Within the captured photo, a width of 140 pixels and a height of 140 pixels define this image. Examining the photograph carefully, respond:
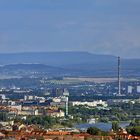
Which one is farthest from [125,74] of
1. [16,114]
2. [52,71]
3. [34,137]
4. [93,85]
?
[34,137]

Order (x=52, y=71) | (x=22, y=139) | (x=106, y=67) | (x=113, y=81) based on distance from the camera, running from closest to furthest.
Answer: (x=22, y=139), (x=113, y=81), (x=52, y=71), (x=106, y=67)

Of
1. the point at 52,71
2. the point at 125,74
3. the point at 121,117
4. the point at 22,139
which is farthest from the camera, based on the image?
the point at 52,71

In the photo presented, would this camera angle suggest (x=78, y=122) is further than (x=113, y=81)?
No

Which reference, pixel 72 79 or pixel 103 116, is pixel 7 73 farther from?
pixel 103 116

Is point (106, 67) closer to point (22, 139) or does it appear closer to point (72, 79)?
point (72, 79)

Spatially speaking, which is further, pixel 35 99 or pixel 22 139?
pixel 35 99

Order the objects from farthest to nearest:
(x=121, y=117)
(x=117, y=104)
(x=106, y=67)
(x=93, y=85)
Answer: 1. (x=106, y=67)
2. (x=93, y=85)
3. (x=117, y=104)
4. (x=121, y=117)

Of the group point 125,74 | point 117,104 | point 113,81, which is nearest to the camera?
point 117,104

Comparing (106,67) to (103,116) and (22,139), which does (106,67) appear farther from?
(22,139)

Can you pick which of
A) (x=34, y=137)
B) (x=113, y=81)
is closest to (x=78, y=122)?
(x=34, y=137)
